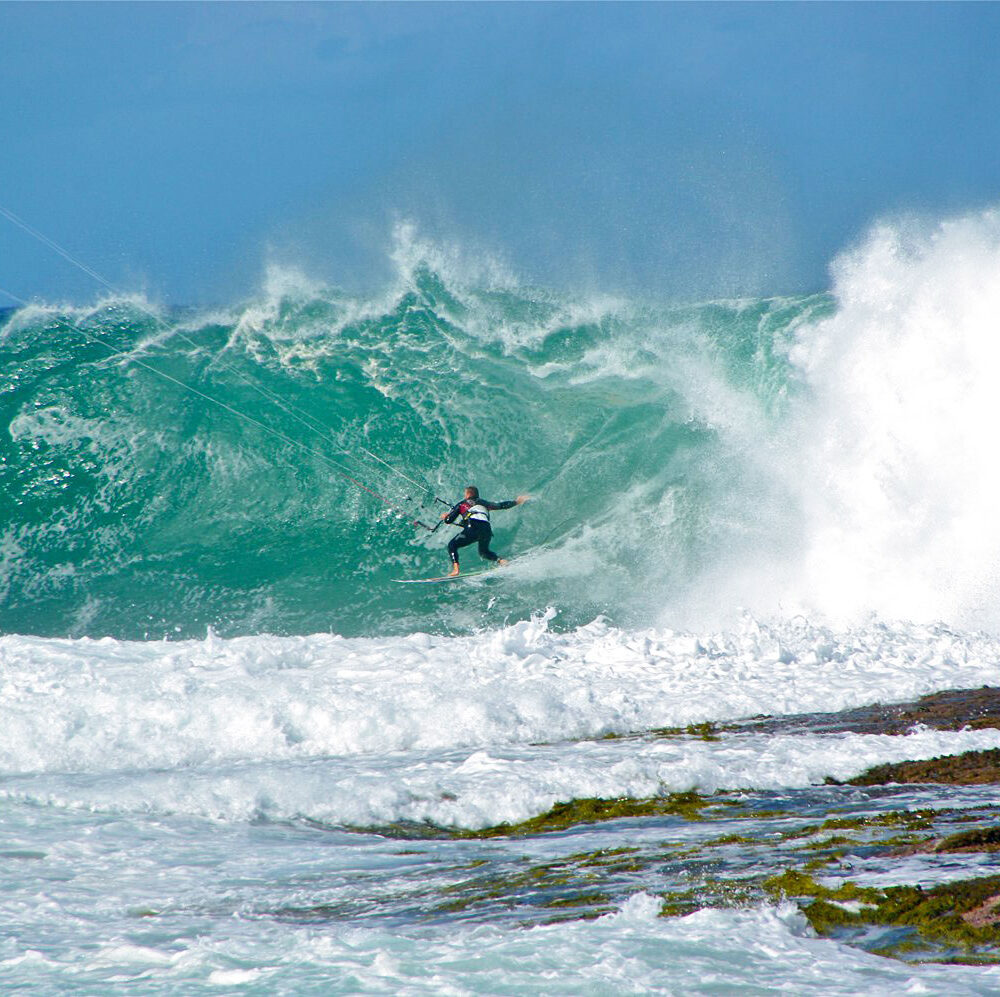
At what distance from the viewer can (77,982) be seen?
134 inches

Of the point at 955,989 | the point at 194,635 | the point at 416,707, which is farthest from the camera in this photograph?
→ the point at 194,635

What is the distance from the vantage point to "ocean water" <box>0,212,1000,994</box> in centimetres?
387

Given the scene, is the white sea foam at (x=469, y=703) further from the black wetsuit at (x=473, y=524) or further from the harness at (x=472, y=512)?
the harness at (x=472, y=512)

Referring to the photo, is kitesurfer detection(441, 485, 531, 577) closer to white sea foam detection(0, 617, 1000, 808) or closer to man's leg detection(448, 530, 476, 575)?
man's leg detection(448, 530, 476, 575)

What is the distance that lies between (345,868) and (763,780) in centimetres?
278

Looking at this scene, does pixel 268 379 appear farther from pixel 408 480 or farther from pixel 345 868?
pixel 345 868

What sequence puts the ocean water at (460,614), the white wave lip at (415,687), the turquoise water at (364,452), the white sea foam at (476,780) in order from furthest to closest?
the turquoise water at (364,452), the white wave lip at (415,687), the white sea foam at (476,780), the ocean water at (460,614)

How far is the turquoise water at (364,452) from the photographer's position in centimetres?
1229

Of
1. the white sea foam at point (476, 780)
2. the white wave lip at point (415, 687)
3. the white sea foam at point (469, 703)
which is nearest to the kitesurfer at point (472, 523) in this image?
the white sea foam at point (469, 703)

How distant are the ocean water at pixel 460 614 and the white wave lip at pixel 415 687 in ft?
0.14

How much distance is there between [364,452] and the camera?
14.2 meters

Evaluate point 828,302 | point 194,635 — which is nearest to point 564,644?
point 194,635

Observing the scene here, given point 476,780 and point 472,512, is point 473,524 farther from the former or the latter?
point 476,780

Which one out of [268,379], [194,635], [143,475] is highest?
[268,379]
